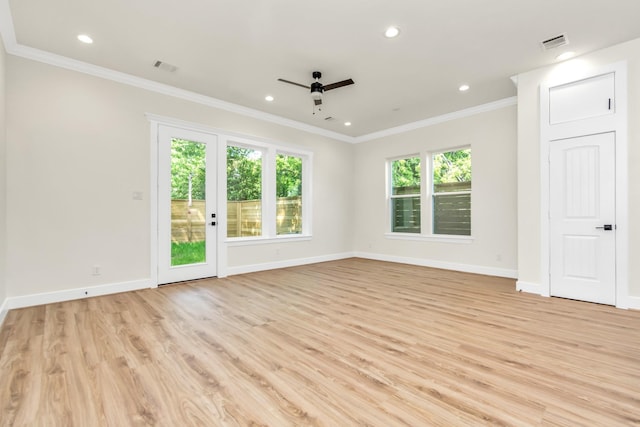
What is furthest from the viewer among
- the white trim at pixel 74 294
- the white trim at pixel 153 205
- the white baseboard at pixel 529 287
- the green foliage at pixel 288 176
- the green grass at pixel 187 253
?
the green foliage at pixel 288 176

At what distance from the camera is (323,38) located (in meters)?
3.30

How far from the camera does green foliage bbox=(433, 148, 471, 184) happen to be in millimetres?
5734

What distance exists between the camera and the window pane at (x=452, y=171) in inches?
226

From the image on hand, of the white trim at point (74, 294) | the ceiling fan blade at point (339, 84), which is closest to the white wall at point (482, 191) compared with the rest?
the ceiling fan blade at point (339, 84)

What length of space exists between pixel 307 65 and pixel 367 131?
334cm

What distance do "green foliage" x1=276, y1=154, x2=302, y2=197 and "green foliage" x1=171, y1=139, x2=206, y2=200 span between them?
1.64 meters

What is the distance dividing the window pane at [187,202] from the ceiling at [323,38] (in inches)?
38.4

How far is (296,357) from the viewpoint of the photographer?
88.4 inches

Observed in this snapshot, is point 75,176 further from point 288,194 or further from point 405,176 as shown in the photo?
point 405,176

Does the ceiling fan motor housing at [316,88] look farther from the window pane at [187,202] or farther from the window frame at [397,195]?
the window frame at [397,195]

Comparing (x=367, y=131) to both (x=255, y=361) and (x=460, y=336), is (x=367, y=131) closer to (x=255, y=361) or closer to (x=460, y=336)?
(x=460, y=336)

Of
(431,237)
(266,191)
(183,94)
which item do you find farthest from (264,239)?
(431,237)

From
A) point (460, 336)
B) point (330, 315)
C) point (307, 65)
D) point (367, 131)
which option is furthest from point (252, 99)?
point (460, 336)

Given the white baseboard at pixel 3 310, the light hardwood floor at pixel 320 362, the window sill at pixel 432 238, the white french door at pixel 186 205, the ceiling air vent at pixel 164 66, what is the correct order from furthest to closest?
the window sill at pixel 432 238 < the white french door at pixel 186 205 < the ceiling air vent at pixel 164 66 < the white baseboard at pixel 3 310 < the light hardwood floor at pixel 320 362
